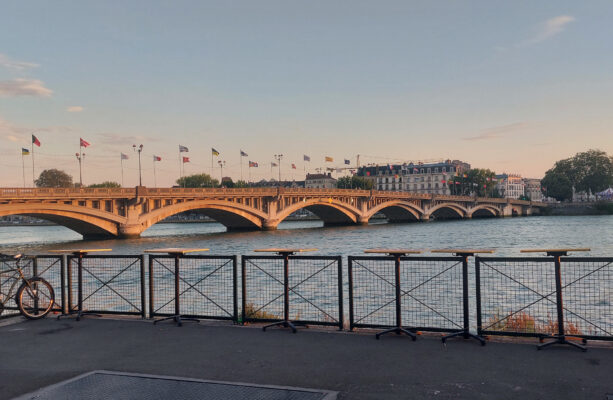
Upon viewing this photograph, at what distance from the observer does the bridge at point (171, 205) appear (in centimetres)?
4894

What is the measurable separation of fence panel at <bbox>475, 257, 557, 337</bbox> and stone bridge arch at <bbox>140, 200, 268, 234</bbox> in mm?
42858

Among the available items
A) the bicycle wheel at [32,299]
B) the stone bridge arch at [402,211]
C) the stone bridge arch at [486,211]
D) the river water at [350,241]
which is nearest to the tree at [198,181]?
the stone bridge arch at [402,211]

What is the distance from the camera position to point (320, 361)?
23.7 feet

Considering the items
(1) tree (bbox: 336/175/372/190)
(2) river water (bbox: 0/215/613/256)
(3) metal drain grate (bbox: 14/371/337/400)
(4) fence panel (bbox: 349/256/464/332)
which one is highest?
(1) tree (bbox: 336/175/372/190)

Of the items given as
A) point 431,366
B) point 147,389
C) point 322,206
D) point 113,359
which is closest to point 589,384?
point 431,366

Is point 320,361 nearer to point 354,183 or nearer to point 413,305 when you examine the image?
point 413,305

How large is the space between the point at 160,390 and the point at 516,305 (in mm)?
15204

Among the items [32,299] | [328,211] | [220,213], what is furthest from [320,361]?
[328,211]

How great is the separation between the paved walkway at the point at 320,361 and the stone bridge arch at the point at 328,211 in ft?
221

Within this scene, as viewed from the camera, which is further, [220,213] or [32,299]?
[220,213]

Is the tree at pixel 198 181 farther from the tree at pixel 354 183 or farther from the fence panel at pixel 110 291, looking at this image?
the fence panel at pixel 110 291

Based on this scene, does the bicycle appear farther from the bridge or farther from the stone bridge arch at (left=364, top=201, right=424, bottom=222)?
the stone bridge arch at (left=364, top=201, right=424, bottom=222)

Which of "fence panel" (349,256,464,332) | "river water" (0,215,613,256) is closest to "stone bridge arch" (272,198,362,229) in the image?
"river water" (0,215,613,256)

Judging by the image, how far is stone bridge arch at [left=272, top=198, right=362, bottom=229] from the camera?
77812 mm
